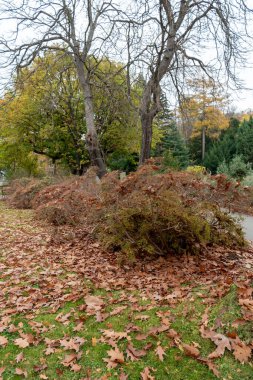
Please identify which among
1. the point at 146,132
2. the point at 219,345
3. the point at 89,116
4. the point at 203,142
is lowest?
the point at 219,345

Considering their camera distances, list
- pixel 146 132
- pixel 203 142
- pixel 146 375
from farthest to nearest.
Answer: pixel 203 142, pixel 146 132, pixel 146 375

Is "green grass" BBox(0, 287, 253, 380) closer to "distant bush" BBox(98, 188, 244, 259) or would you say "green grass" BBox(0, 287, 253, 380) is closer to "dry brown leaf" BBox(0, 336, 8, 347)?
"dry brown leaf" BBox(0, 336, 8, 347)

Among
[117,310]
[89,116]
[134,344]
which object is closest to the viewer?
[134,344]

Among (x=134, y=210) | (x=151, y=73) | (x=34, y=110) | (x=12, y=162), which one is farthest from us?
(x=12, y=162)

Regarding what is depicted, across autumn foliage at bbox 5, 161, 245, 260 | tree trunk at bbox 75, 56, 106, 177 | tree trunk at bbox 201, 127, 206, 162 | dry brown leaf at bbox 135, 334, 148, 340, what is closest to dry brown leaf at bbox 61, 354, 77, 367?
dry brown leaf at bbox 135, 334, 148, 340

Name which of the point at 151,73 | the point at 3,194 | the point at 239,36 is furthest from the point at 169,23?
the point at 3,194

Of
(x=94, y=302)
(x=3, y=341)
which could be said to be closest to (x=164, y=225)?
(x=94, y=302)

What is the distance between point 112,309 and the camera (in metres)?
3.61

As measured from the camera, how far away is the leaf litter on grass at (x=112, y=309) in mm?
2750

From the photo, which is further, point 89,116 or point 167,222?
point 89,116

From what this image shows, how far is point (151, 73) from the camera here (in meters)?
9.81

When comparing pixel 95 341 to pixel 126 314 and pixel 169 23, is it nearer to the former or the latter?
pixel 126 314

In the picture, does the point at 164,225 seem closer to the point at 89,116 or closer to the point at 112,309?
the point at 112,309

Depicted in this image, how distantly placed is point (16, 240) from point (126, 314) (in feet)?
13.7
